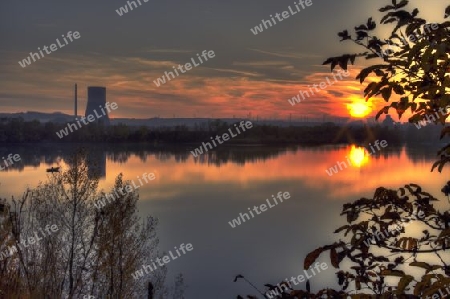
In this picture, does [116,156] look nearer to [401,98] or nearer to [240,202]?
[240,202]

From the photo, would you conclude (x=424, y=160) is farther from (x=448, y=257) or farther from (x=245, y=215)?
(x=448, y=257)

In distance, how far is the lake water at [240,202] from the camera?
17.8 metres

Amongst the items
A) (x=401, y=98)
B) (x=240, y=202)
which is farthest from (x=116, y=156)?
(x=401, y=98)

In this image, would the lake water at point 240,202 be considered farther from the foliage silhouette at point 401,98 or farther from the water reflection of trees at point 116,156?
the foliage silhouette at point 401,98

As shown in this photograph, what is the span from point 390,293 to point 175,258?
61.6ft

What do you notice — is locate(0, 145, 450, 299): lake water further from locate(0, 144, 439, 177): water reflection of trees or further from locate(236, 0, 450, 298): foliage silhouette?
locate(236, 0, 450, 298): foliage silhouette

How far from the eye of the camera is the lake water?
1780 cm

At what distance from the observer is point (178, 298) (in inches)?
629

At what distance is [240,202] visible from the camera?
30.0m

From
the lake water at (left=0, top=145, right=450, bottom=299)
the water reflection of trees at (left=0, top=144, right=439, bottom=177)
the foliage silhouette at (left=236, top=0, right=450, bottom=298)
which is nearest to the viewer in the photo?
the foliage silhouette at (left=236, top=0, right=450, bottom=298)

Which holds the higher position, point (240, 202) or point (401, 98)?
point (401, 98)

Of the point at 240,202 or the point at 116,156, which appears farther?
the point at 116,156

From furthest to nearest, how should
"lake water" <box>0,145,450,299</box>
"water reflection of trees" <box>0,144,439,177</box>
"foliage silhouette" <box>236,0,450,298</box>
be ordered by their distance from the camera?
"water reflection of trees" <box>0,144,439,177</box> → "lake water" <box>0,145,450,299</box> → "foliage silhouette" <box>236,0,450,298</box>

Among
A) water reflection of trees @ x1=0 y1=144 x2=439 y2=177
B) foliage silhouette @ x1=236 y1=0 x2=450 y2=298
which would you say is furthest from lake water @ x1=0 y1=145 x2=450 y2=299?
foliage silhouette @ x1=236 y1=0 x2=450 y2=298
